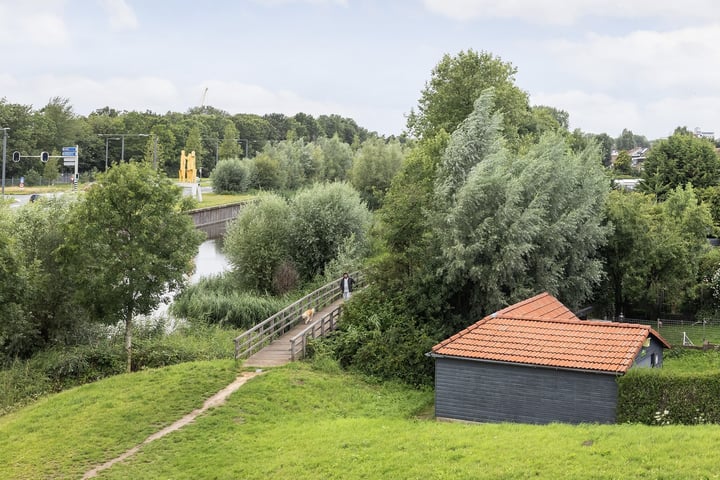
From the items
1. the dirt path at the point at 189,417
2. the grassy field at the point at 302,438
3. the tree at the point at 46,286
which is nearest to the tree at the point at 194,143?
the tree at the point at 46,286

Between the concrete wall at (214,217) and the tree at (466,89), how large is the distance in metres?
27.7

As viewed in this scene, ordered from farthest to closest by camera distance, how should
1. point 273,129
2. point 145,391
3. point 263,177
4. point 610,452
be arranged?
point 273,129 < point 263,177 < point 145,391 < point 610,452

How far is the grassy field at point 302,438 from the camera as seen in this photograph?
15.1 metres

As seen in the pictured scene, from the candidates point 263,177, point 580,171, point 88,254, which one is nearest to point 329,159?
point 263,177

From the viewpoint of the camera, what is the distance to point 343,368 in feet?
87.5

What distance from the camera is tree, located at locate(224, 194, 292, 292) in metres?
41.6

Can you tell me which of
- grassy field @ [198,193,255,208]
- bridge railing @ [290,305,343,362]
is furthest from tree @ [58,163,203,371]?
grassy field @ [198,193,255,208]

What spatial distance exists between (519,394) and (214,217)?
207 ft

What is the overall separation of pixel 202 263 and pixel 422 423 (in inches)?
1579

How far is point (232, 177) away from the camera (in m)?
98.1

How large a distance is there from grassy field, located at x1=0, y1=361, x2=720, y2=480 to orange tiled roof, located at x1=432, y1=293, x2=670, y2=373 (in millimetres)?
2328

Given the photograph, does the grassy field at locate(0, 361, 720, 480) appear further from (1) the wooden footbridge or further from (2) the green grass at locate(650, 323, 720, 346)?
(2) the green grass at locate(650, 323, 720, 346)

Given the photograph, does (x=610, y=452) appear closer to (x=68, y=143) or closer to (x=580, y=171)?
(x=580, y=171)

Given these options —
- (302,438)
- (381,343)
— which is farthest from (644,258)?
(302,438)
